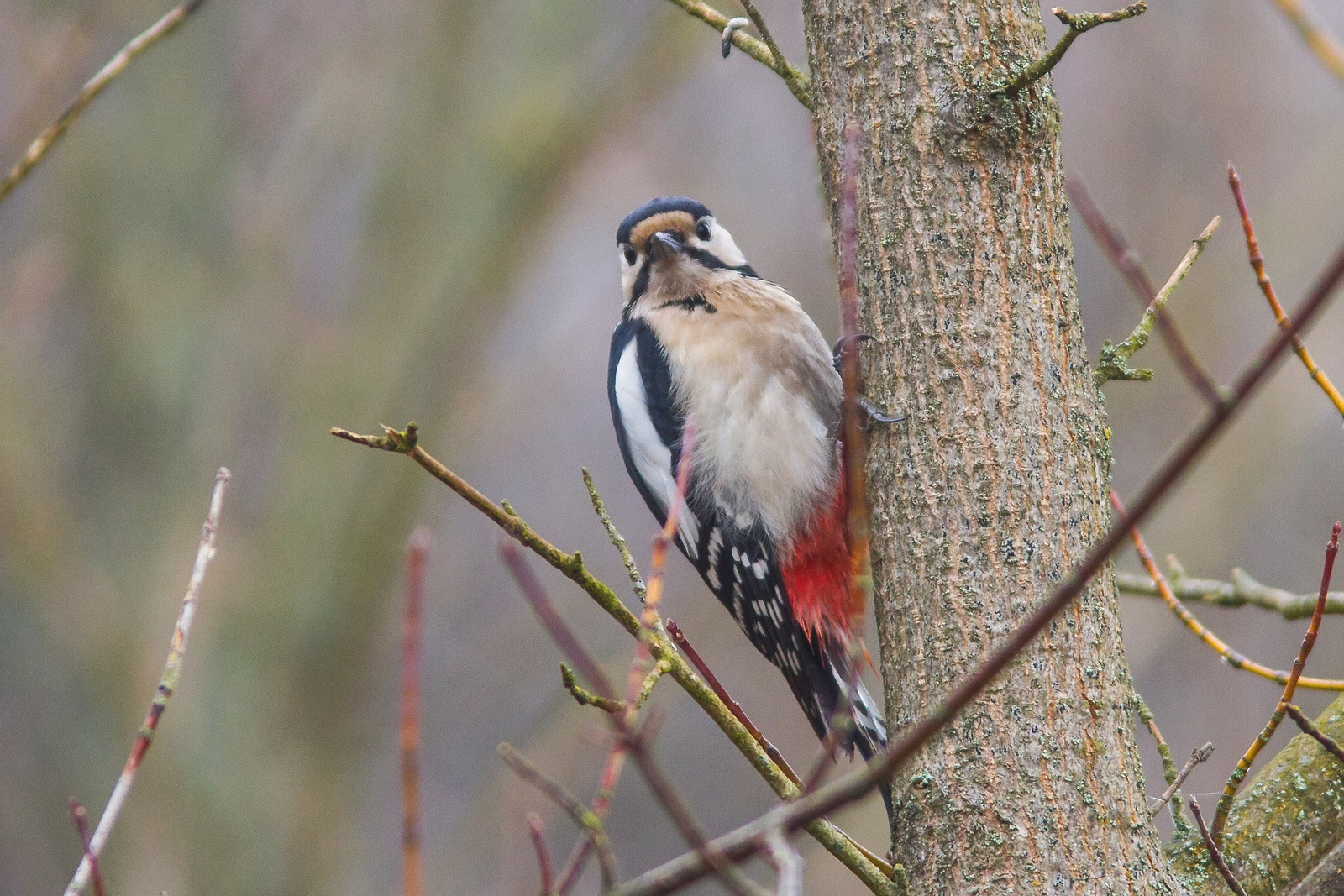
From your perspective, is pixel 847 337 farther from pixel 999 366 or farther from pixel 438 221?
pixel 438 221

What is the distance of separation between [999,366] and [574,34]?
14.5 ft

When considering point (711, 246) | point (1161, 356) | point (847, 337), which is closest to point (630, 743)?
point (847, 337)

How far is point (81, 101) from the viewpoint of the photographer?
2.04 m

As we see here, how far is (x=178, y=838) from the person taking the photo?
18.3ft

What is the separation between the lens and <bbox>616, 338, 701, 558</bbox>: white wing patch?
125 inches

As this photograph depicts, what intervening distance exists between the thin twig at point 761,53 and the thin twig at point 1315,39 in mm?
1154

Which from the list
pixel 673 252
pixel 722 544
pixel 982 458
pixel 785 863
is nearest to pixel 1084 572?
pixel 785 863

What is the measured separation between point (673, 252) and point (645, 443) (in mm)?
493

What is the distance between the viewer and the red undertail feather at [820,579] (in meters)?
3.02

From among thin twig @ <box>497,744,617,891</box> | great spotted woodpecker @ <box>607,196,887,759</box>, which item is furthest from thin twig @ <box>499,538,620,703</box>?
great spotted woodpecker @ <box>607,196,887,759</box>

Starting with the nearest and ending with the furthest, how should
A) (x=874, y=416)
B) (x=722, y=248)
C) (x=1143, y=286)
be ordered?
(x=1143, y=286) < (x=874, y=416) < (x=722, y=248)

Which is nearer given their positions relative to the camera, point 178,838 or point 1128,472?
point 178,838

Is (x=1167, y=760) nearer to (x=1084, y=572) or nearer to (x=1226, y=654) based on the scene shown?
(x=1226, y=654)

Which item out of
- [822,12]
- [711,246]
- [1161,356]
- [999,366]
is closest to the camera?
[999,366]
